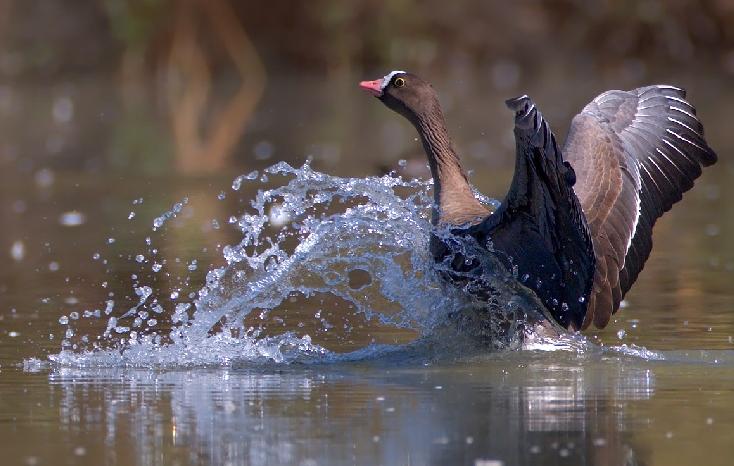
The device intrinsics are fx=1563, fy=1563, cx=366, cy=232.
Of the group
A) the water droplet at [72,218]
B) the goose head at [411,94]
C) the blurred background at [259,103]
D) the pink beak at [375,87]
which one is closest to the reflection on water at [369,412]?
the blurred background at [259,103]

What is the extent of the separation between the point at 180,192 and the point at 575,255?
8.02m

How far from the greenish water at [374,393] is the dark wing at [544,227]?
325 mm

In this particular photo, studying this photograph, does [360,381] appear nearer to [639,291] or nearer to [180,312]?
[180,312]

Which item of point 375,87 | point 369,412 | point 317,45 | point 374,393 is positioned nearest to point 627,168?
point 375,87

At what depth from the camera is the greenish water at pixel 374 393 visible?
542 centimetres

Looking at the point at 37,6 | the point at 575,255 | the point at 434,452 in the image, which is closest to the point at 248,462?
the point at 434,452

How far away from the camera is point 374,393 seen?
21.3 ft

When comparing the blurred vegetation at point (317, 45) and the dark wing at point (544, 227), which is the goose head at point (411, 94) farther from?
the blurred vegetation at point (317, 45)

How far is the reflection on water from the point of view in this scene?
5.38m

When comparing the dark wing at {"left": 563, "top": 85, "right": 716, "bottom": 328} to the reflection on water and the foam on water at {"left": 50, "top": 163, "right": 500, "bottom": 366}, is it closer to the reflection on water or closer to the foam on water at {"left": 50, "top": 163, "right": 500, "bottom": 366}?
the reflection on water

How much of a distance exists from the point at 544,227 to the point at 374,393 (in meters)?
1.19

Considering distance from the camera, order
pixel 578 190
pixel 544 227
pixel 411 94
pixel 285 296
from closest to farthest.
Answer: pixel 544 227
pixel 578 190
pixel 285 296
pixel 411 94

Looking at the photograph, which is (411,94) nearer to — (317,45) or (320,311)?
(320,311)

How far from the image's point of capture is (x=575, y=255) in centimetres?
716
